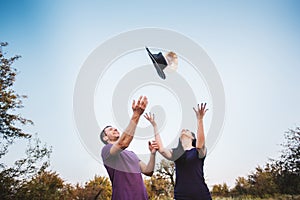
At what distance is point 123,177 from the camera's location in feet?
10.3

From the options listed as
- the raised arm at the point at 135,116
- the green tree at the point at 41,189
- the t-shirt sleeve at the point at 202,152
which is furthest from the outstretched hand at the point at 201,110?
the green tree at the point at 41,189

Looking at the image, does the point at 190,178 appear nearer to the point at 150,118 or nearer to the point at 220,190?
the point at 150,118

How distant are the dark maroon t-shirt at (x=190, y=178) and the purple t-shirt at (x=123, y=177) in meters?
0.77

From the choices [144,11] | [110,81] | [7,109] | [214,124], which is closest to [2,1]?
[7,109]

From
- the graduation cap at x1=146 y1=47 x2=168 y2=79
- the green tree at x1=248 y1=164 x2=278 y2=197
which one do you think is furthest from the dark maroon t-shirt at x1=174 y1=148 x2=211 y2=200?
the green tree at x1=248 y1=164 x2=278 y2=197

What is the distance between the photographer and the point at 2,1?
1231 centimetres

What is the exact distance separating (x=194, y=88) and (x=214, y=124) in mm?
1153

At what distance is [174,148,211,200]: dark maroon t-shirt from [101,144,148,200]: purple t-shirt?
2.52 ft

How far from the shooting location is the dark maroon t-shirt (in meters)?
3.63

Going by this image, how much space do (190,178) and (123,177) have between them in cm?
110

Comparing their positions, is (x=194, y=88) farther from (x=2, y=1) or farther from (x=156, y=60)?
(x=2, y=1)

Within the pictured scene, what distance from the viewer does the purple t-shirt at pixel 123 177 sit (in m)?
3.04

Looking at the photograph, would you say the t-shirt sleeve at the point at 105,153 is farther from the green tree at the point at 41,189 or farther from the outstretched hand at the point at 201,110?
the green tree at the point at 41,189

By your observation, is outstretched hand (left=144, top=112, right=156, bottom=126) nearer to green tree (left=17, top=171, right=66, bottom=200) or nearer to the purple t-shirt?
the purple t-shirt
